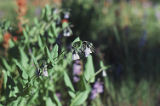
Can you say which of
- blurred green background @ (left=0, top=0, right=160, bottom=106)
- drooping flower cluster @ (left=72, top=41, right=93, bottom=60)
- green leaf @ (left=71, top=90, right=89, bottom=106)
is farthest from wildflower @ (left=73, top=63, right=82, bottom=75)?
drooping flower cluster @ (left=72, top=41, right=93, bottom=60)

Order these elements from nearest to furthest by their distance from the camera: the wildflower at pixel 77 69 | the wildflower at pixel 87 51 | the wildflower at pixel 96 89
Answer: the wildflower at pixel 87 51 < the wildflower at pixel 96 89 < the wildflower at pixel 77 69

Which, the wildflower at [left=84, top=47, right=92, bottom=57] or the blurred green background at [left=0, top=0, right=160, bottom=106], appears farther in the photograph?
the blurred green background at [left=0, top=0, right=160, bottom=106]

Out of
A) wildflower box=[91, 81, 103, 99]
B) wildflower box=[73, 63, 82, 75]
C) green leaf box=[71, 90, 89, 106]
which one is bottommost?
green leaf box=[71, 90, 89, 106]

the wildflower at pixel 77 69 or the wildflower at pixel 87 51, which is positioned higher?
the wildflower at pixel 77 69

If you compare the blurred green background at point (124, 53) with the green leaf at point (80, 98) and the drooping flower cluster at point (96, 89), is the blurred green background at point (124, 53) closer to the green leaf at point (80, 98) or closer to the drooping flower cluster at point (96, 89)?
the drooping flower cluster at point (96, 89)

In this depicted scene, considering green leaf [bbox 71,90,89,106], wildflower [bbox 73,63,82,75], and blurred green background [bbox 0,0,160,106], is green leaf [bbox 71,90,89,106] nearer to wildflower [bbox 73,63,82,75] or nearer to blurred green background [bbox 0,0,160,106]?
blurred green background [bbox 0,0,160,106]

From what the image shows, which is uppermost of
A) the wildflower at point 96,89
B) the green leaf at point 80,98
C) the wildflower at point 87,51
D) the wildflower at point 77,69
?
the wildflower at point 77,69

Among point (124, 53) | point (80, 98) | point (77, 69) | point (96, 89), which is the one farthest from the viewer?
point (124, 53)

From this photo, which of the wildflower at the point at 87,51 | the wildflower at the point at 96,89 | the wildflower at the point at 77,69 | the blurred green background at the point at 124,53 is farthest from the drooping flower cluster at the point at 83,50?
the wildflower at the point at 77,69

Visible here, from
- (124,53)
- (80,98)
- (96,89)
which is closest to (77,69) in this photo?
(96,89)

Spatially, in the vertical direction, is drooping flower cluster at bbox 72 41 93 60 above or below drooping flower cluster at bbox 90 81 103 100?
above

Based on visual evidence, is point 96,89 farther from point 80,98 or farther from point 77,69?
point 80,98
